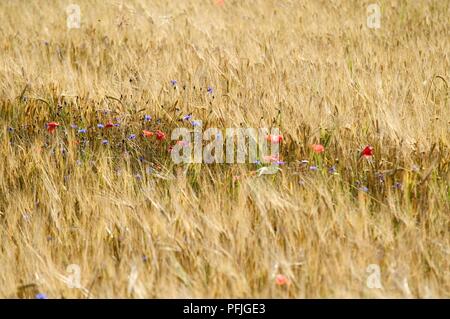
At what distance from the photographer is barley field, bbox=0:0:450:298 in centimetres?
203

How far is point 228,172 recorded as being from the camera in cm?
269

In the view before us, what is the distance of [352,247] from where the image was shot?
2.12m

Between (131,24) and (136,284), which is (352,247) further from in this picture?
(131,24)

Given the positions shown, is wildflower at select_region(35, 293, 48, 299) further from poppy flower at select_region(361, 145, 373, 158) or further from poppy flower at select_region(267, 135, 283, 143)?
poppy flower at select_region(361, 145, 373, 158)

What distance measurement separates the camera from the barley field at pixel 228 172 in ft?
6.67

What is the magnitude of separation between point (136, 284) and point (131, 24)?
4233 mm

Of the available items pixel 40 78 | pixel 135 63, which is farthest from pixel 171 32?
pixel 40 78

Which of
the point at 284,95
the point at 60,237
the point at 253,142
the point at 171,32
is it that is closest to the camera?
the point at 60,237

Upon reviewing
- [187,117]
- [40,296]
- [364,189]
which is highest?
[187,117]

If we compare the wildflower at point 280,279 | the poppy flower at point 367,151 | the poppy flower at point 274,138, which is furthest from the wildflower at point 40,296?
the poppy flower at point 367,151

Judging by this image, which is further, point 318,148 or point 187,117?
point 187,117

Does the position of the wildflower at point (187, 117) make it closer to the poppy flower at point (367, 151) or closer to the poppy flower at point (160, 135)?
the poppy flower at point (160, 135)

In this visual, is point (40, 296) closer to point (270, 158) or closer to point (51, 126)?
point (270, 158)

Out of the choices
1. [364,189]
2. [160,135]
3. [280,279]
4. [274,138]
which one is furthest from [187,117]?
[280,279]
